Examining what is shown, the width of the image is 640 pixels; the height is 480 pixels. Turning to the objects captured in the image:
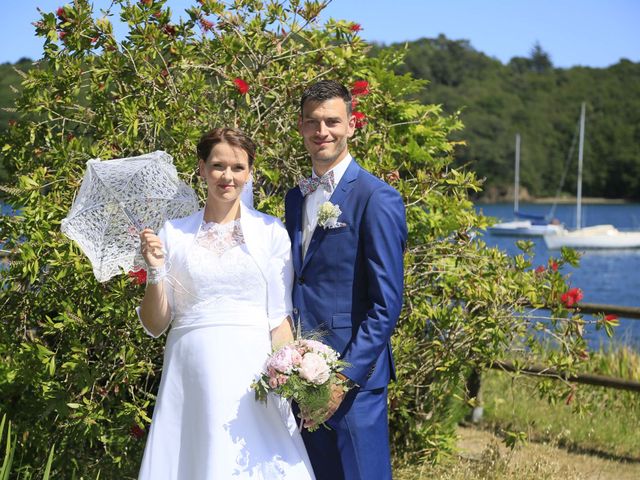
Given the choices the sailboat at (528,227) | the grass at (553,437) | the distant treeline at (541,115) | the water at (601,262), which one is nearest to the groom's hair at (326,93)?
the grass at (553,437)

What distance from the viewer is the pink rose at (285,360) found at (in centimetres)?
339

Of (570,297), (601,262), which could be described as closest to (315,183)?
(570,297)

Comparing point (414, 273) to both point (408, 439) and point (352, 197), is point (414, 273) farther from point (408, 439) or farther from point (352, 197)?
point (352, 197)

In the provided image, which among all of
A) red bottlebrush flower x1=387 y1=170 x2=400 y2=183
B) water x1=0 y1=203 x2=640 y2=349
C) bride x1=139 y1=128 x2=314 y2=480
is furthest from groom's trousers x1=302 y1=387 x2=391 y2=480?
water x1=0 y1=203 x2=640 y2=349

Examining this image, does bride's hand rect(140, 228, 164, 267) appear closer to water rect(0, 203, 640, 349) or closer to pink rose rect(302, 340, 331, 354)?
pink rose rect(302, 340, 331, 354)

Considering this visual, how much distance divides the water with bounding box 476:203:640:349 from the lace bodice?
8.82 metres

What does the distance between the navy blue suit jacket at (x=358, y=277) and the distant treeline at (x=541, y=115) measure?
71991 millimetres

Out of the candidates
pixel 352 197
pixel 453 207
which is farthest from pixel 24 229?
pixel 453 207

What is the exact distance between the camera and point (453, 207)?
18.7ft

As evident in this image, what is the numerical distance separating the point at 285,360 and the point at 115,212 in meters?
1.20

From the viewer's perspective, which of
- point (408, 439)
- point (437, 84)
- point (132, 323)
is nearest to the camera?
A: point (132, 323)

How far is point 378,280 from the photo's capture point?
3.55 metres

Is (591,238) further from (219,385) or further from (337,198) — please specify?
(219,385)

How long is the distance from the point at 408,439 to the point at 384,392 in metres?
2.71
